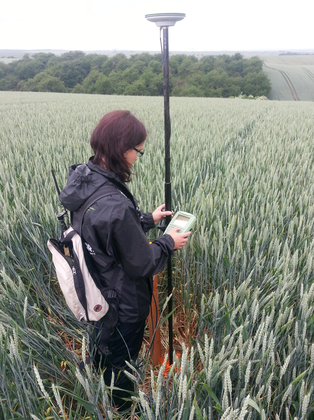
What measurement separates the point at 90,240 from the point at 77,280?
0.15m

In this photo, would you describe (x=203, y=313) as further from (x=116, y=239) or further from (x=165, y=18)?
(x=165, y=18)

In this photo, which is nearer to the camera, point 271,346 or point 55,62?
point 271,346

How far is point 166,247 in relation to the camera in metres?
1.06

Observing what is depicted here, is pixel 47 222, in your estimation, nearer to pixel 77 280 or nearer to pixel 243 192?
pixel 77 280

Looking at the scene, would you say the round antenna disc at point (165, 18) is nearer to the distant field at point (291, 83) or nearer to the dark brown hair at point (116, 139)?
the dark brown hair at point (116, 139)

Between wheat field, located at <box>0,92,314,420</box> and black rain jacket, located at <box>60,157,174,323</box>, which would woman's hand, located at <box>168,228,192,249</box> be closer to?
black rain jacket, located at <box>60,157,174,323</box>

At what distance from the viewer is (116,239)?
2.94 ft

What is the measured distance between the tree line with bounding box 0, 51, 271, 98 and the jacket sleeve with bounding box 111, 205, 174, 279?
114ft

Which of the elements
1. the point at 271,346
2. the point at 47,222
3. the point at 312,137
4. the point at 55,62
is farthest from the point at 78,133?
the point at 55,62

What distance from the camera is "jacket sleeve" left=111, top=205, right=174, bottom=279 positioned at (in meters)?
0.88

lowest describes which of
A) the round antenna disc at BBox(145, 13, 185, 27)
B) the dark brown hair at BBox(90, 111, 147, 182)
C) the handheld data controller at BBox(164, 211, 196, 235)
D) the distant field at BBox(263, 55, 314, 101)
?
the handheld data controller at BBox(164, 211, 196, 235)

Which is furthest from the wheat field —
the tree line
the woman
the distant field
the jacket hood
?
the distant field

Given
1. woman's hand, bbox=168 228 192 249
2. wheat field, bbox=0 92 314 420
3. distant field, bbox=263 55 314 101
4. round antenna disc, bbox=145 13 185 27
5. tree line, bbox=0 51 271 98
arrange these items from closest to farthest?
wheat field, bbox=0 92 314 420 < round antenna disc, bbox=145 13 185 27 < woman's hand, bbox=168 228 192 249 < tree line, bbox=0 51 271 98 < distant field, bbox=263 55 314 101

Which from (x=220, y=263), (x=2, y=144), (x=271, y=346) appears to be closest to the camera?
(x=271, y=346)
